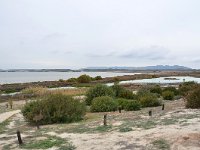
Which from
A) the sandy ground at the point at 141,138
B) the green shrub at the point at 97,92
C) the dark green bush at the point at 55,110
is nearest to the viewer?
the sandy ground at the point at 141,138

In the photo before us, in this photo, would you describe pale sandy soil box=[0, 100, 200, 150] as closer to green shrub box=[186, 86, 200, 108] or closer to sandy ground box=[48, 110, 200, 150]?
sandy ground box=[48, 110, 200, 150]

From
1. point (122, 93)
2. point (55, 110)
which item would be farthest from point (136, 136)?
point (122, 93)

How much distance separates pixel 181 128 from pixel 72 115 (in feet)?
29.2

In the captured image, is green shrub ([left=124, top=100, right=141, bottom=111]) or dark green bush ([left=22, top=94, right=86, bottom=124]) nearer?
dark green bush ([left=22, top=94, right=86, bottom=124])

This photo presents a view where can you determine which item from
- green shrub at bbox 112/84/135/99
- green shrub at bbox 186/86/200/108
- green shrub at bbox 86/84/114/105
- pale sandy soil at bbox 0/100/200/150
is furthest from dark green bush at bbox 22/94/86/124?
green shrub at bbox 112/84/135/99

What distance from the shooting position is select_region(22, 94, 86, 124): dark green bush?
74.9ft

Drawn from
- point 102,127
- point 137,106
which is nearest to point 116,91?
point 137,106

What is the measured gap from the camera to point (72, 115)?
23.2 m

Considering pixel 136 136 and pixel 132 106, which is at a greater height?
pixel 136 136

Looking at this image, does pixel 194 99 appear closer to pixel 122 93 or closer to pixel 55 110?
pixel 55 110

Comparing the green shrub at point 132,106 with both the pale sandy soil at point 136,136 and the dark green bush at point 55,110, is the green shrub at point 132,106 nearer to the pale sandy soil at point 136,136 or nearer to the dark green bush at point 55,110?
the dark green bush at point 55,110

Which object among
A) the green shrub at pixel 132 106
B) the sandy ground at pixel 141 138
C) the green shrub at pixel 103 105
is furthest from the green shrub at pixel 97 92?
the sandy ground at pixel 141 138

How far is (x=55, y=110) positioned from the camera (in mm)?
23203

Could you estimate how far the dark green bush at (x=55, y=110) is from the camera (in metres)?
22.8
